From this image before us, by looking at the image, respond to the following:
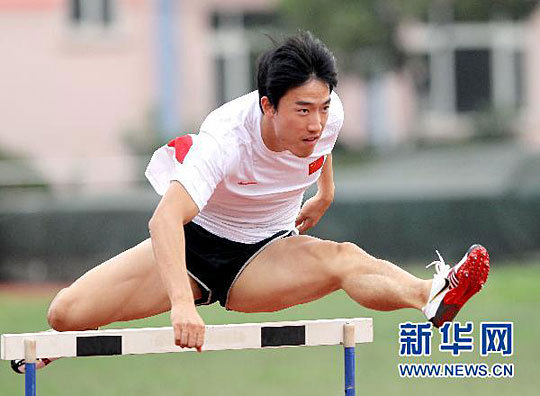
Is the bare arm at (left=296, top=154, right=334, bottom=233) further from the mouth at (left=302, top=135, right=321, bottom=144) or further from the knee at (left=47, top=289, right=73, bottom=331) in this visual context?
the knee at (left=47, top=289, right=73, bottom=331)

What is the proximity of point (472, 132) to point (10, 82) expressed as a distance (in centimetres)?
717

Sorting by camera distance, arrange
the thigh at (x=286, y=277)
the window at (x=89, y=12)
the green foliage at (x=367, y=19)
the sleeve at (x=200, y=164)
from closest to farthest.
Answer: the sleeve at (x=200, y=164), the thigh at (x=286, y=277), the green foliage at (x=367, y=19), the window at (x=89, y=12)

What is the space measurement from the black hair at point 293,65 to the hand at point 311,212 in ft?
3.06

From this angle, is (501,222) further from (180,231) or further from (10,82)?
(10,82)

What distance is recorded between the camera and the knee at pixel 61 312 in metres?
5.09

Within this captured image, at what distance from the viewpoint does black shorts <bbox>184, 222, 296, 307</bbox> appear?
17.0ft

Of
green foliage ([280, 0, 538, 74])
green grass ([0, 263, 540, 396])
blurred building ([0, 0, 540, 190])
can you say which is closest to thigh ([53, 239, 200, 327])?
green grass ([0, 263, 540, 396])

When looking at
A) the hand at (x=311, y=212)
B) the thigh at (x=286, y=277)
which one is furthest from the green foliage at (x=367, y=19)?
the thigh at (x=286, y=277)

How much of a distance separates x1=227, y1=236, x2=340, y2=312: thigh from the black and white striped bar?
0.82 ft

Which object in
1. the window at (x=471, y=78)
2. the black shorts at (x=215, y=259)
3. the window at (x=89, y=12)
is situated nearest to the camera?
the black shorts at (x=215, y=259)

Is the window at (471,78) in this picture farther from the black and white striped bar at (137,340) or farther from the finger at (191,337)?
the finger at (191,337)

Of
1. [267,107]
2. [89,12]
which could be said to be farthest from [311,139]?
[89,12]

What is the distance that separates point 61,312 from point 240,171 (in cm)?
84

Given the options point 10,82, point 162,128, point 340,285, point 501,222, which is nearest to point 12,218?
point 501,222
